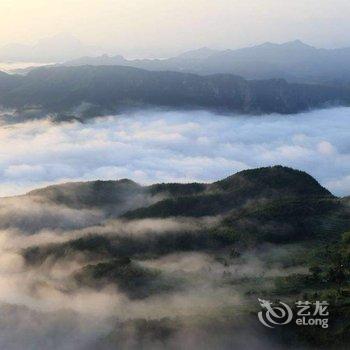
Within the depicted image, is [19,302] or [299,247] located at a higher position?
[299,247]

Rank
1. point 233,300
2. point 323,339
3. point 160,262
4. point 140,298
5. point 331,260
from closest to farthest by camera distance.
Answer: point 323,339 < point 233,300 < point 140,298 < point 331,260 < point 160,262

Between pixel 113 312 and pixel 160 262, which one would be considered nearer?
pixel 113 312

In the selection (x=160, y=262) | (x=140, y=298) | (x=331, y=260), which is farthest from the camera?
(x=160, y=262)

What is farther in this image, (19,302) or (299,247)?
(299,247)

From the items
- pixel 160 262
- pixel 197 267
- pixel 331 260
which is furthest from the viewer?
pixel 160 262

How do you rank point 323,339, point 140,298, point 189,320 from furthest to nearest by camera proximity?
point 140,298 < point 189,320 < point 323,339

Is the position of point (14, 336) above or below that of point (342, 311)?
below

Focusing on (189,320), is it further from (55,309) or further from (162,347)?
(55,309)

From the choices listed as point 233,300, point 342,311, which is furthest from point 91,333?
point 342,311

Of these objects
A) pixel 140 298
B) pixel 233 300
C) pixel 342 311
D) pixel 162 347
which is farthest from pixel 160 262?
pixel 342 311
